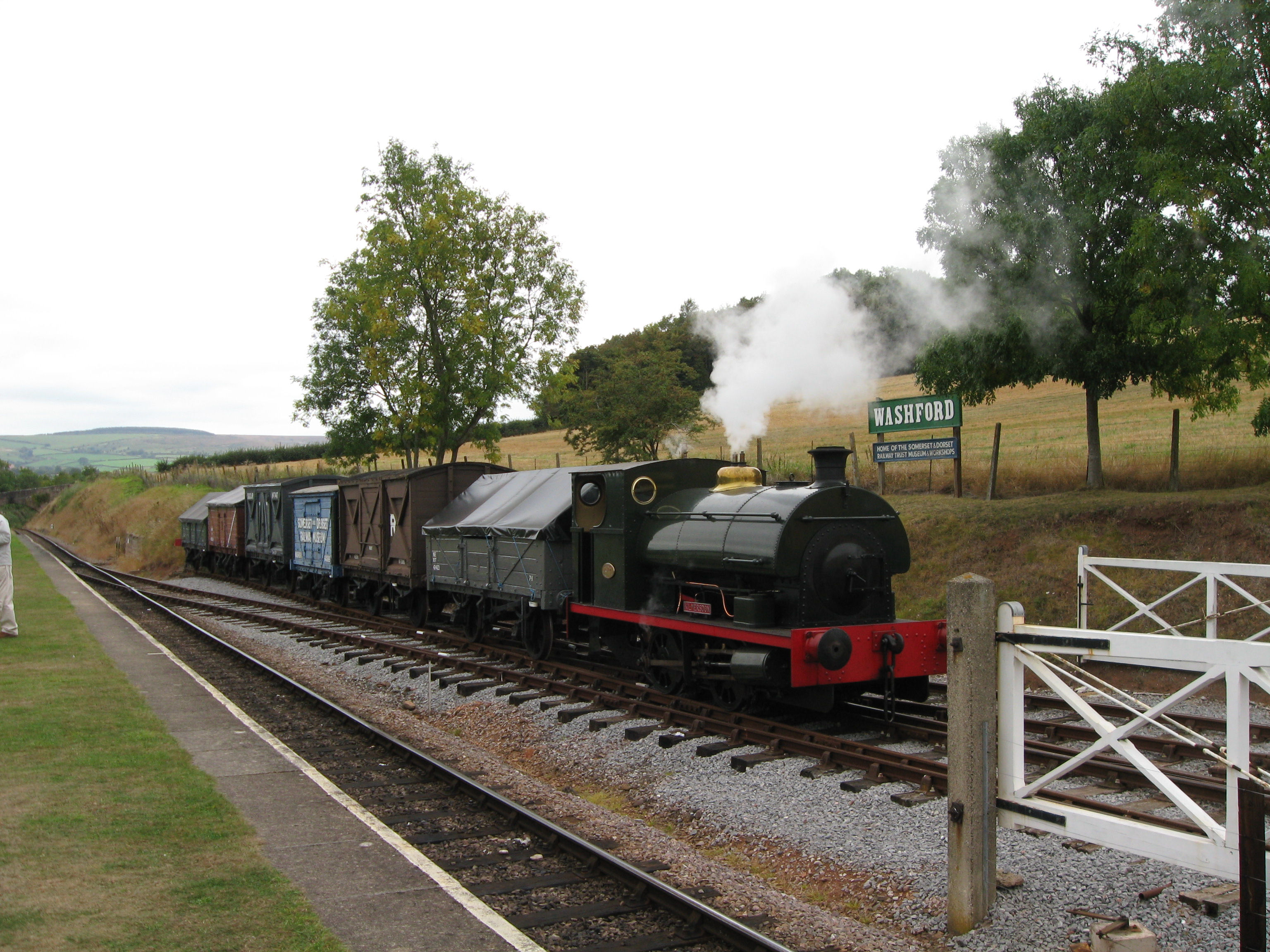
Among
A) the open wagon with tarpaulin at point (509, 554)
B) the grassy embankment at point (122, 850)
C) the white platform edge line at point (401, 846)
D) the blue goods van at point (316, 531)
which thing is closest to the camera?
the grassy embankment at point (122, 850)

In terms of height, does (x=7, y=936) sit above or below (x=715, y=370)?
below

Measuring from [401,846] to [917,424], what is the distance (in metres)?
12.6

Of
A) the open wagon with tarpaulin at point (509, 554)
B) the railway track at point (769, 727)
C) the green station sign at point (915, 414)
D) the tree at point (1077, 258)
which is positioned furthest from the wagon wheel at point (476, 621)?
the tree at point (1077, 258)

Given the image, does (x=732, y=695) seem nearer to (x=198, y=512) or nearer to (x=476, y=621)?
(x=476, y=621)

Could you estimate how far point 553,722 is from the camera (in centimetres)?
995

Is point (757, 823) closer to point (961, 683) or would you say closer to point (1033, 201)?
point (961, 683)

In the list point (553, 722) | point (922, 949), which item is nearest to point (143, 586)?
point (553, 722)

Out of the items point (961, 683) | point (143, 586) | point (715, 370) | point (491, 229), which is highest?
point (491, 229)

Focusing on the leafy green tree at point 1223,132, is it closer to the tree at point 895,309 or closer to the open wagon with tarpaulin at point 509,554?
the tree at point 895,309

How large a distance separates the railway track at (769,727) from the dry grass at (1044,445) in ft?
21.6

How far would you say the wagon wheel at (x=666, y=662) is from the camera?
1003 centimetres

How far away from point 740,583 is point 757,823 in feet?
9.61

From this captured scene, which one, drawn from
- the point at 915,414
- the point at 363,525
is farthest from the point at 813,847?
the point at 363,525

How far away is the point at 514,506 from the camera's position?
14.1 meters
